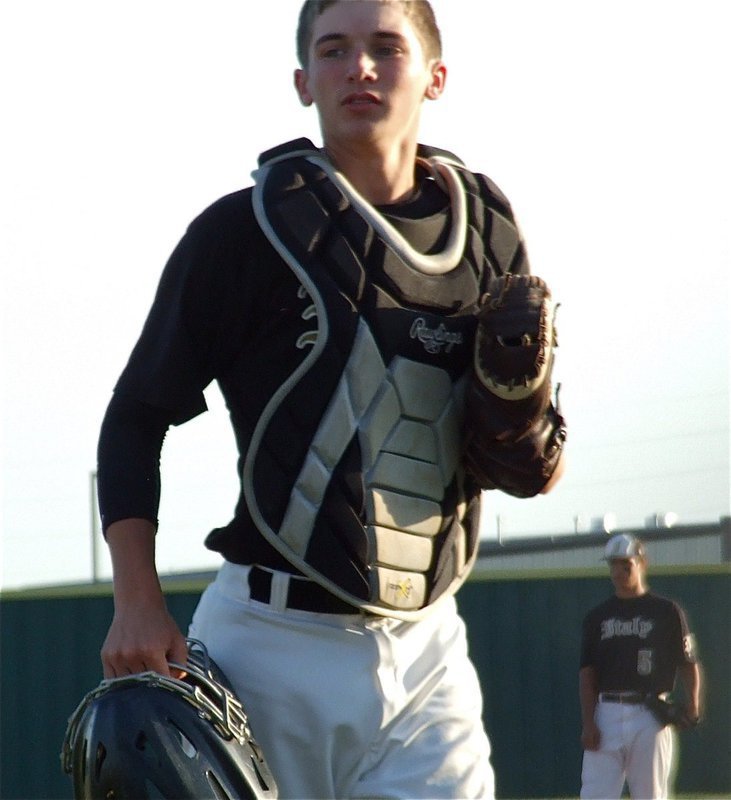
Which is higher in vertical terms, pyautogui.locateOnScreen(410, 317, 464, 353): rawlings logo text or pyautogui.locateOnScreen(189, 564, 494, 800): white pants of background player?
pyautogui.locateOnScreen(410, 317, 464, 353): rawlings logo text

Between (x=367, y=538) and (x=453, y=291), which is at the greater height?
(x=453, y=291)

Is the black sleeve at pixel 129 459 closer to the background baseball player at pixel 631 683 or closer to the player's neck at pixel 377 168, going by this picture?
the player's neck at pixel 377 168

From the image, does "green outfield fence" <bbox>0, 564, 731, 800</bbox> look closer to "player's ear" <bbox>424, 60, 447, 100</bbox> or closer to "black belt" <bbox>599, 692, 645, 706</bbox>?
"black belt" <bbox>599, 692, 645, 706</bbox>

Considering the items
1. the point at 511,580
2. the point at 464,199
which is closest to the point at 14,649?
the point at 511,580

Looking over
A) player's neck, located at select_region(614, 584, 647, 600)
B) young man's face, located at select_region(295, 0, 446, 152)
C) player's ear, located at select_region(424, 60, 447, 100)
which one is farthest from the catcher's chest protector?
player's neck, located at select_region(614, 584, 647, 600)

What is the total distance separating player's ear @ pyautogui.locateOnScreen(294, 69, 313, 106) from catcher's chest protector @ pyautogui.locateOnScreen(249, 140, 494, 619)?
0.19 m

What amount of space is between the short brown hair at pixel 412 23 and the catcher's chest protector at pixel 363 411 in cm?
31

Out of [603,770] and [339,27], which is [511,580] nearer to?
[603,770]

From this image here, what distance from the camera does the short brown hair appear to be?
11.7ft

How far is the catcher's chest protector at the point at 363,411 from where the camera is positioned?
3.41m

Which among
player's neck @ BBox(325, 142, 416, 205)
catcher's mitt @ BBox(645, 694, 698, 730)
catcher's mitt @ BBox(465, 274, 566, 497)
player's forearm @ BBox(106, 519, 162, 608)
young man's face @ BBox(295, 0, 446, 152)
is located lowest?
catcher's mitt @ BBox(645, 694, 698, 730)

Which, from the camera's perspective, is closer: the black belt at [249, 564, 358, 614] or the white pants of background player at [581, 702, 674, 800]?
the black belt at [249, 564, 358, 614]

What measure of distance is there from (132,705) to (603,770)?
24.0 feet

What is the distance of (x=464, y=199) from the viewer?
12.3 ft
